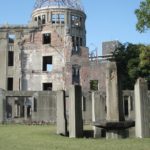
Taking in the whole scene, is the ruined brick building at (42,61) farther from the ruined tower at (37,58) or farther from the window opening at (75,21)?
the window opening at (75,21)

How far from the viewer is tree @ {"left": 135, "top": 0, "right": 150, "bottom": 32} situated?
2347cm

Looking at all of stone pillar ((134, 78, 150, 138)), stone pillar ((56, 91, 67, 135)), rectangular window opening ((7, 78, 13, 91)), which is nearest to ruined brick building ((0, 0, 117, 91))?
rectangular window opening ((7, 78, 13, 91))

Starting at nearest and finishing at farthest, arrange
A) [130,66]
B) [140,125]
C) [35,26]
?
[140,125]
[130,66]
[35,26]

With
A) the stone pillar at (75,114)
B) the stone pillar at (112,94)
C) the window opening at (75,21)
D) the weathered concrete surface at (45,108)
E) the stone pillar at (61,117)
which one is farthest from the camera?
the window opening at (75,21)

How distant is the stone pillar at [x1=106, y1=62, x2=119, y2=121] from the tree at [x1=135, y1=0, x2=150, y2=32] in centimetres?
850

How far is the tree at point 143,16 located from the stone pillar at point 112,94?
8498 millimetres

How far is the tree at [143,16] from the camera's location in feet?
77.0

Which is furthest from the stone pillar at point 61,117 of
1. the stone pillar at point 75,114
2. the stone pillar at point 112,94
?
the stone pillar at point 112,94

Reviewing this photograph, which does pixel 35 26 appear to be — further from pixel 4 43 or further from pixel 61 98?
pixel 61 98

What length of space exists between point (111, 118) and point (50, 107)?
15.4 m

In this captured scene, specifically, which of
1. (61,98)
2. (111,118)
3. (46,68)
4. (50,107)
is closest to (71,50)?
(46,68)

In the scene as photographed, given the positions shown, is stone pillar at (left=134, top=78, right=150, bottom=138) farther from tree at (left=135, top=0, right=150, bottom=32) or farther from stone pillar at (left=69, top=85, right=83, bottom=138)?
tree at (left=135, top=0, right=150, bottom=32)

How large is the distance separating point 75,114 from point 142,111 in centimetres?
275

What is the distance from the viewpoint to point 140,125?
48.3 feet
